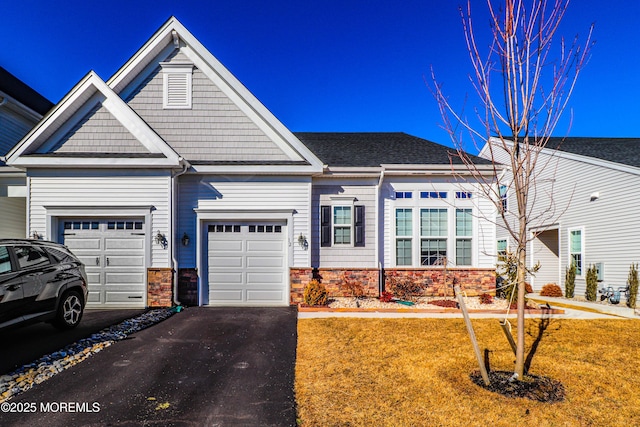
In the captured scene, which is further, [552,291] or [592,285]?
[552,291]

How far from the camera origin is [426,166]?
36.0 feet

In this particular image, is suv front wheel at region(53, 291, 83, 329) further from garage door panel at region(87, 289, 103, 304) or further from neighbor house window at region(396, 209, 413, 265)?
neighbor house window at region(396, 209, 413, 265)

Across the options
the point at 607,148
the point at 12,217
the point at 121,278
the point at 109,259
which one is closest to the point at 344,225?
the point at 121,278

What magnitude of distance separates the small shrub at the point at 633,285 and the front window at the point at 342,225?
28.4 feet

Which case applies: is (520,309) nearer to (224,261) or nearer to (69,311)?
(224,261)

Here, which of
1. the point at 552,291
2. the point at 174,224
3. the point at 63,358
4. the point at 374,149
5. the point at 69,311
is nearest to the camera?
the point at 63,358

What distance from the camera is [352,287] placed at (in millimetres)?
10719

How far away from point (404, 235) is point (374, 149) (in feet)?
11.2

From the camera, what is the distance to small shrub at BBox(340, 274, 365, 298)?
10664 mm

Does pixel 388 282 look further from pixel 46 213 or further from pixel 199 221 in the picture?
pixel 46 213

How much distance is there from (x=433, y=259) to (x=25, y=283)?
391 inches

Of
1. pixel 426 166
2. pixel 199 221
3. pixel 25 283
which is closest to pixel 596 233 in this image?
pixel 426 166

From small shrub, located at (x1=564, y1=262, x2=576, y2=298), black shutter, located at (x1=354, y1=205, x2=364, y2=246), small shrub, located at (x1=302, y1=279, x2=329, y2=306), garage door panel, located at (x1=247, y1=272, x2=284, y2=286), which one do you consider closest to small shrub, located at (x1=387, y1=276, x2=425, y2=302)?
black shutter, located at (x1=354, y1=205, x2=364, y2=246)

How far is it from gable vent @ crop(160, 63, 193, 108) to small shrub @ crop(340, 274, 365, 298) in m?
6.90
